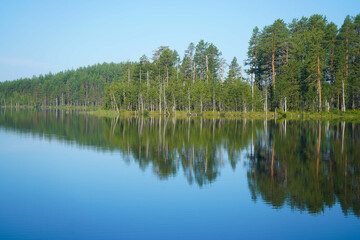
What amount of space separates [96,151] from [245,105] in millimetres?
54784

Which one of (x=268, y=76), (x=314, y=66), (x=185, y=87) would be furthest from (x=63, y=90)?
(x=314, y=66)

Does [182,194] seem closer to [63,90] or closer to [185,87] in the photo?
[185,87]

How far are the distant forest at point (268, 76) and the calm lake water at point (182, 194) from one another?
4421cm

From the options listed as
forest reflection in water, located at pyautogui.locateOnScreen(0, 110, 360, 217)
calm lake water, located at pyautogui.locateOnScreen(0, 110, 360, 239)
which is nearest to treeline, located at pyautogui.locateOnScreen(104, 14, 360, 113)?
forest reflection in water, located at pyautogui.locateOnScreen(0, 110, 360, 217)

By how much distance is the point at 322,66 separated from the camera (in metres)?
61.5

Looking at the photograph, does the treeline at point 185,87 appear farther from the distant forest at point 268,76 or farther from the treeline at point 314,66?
the treeline at point 314,66

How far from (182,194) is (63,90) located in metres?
168

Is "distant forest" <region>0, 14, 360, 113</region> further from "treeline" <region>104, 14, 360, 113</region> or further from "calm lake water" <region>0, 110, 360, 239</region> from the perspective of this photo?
"calm lake water" <region>0, 110, 360, 239</region>

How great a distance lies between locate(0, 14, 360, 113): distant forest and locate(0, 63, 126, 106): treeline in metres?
54.6

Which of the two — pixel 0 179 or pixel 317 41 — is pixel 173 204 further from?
pixel 317 41

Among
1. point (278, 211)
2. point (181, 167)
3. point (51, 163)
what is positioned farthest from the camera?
point (51, 163)

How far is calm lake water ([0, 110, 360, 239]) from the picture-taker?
30.0 feet

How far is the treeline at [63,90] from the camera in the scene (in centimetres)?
15800

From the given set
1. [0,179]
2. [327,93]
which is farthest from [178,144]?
[327,93]
